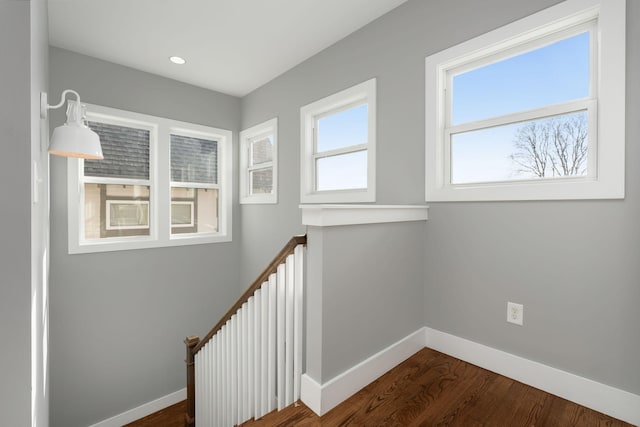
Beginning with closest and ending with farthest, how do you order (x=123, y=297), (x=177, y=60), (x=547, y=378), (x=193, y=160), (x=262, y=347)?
(x=547, y=378), (x=262, y=347), (x=177, y=60), (x=123, y=297), (x=193, y=160)

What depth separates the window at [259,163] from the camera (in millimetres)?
3680

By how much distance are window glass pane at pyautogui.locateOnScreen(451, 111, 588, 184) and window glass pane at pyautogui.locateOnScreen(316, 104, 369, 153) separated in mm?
912

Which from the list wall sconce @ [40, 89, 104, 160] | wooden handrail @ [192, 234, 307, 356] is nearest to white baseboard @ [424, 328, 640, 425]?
wooden handrail @ [192, 234, 307, 356]

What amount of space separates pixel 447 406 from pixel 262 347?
41.5 inches

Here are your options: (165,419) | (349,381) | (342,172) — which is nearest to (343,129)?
(342,172)

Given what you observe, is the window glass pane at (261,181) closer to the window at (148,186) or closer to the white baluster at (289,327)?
the window at (148,186)

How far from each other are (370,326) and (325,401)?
470mm

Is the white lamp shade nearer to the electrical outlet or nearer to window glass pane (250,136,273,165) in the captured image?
window glass pane (250,136,273,165)

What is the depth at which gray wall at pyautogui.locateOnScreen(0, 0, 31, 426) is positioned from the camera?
0.78 m

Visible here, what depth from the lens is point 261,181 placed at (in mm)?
4074

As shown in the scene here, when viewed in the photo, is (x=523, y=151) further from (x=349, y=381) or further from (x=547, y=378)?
(x=349, y=381)

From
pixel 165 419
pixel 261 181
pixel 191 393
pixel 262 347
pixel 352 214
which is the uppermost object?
pixel 261 181

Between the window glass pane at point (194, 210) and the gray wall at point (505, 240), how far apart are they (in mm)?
2451

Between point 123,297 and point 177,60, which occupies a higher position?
point 177,60
